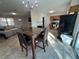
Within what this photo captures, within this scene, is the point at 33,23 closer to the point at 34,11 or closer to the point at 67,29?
the point at 34,11

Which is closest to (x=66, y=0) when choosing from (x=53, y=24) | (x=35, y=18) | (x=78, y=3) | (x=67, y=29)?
(x=78, y=3)

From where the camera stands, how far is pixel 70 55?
2.56 meters

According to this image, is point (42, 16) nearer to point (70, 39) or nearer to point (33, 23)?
point (33, 23)

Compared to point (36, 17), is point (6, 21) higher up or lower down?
lower down

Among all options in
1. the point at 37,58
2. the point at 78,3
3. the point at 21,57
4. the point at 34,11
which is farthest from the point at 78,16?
the point at 34,11

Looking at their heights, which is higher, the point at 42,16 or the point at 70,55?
the point at 42,16

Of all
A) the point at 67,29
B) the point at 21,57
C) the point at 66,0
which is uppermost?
the point at 66,0

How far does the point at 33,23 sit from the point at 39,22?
680mm

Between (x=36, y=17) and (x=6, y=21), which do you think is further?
(x=6, y=21)

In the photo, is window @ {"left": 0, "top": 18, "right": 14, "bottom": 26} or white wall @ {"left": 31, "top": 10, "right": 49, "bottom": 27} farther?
window @ {"left": 0, "top": 18, "right": 14, "bottom": 26}

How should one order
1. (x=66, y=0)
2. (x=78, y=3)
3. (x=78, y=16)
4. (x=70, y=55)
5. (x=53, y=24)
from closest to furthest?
(x=70, y=55) → (x=78, y=16) → (x=78, y=3) → (x=66, y=0) → (x=53, y=24)

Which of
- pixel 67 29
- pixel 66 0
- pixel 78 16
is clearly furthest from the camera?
pixel 66 0

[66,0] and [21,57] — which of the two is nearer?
[21,57]

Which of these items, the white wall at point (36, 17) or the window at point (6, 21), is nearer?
the white wall at point (36, 17)
